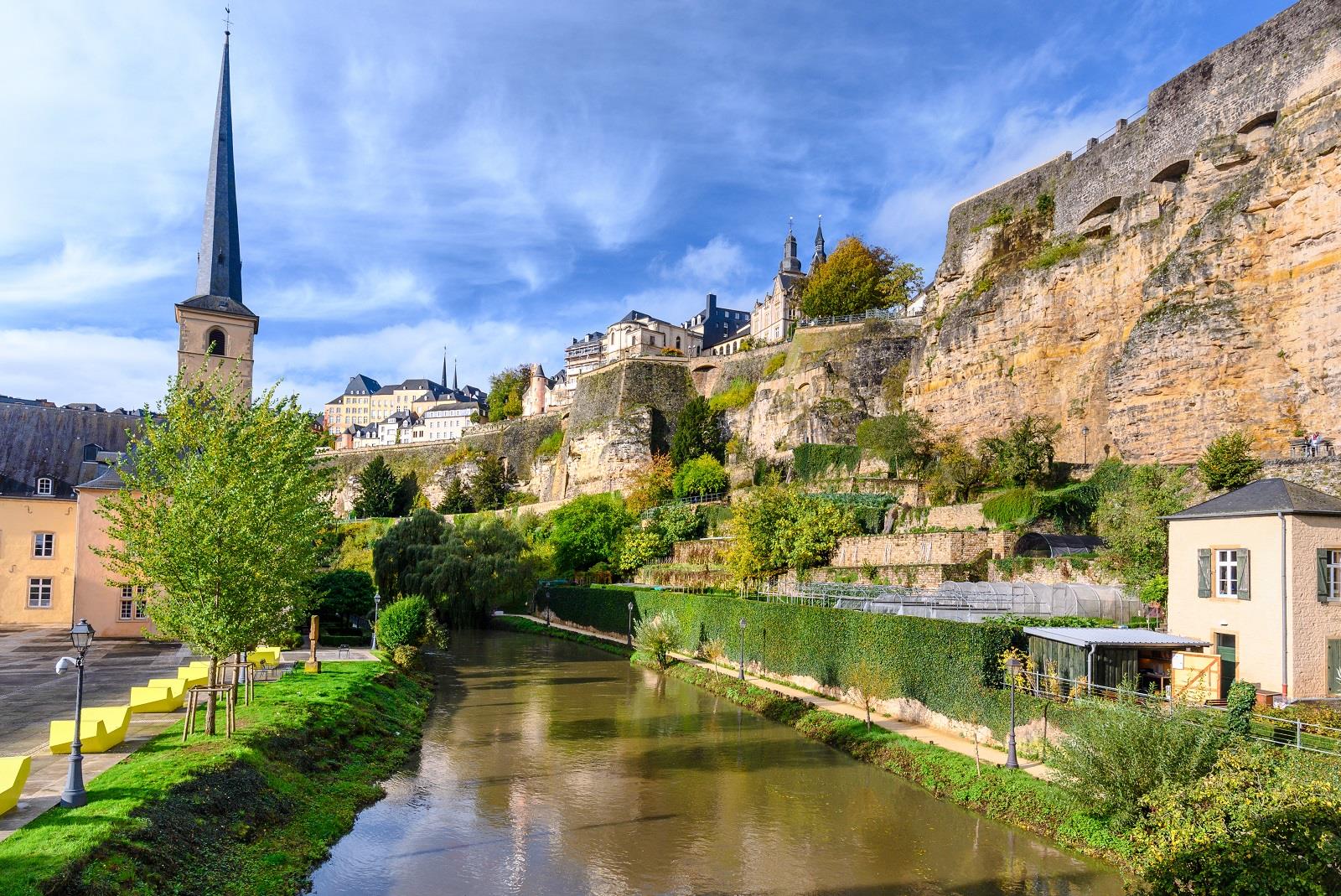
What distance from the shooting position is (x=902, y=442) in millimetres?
40844

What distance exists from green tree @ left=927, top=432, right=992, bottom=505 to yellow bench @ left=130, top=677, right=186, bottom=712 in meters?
27.5

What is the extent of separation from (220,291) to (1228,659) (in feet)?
134

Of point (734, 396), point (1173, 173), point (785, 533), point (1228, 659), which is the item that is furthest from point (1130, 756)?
point (734, 396)

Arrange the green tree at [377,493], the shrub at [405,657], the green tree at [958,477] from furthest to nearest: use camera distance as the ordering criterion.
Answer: the green tree at [377,493]
the green tree at [958,477]
the shrub at [405,657]

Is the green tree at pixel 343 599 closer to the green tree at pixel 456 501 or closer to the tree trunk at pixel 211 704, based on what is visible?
the tree trunk at pixel 211 704

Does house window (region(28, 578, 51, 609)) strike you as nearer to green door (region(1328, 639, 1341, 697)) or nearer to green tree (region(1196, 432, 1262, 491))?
green tree (region(1196, 432, 1262, 491))

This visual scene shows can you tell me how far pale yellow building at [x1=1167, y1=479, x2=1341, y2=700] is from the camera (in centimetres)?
1545

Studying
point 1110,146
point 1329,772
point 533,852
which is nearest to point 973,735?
point 1329,772

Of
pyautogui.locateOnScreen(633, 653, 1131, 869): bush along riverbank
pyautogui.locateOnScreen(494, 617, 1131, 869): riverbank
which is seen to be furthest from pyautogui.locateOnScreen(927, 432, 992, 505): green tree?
pyautogui.locateOnScreen(633, 653, 1131, 869): bush along riverbank

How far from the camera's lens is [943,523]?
32906mm

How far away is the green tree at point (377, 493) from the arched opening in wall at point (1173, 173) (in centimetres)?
5763

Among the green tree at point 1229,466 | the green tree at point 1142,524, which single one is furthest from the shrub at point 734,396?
the green tree at point 1229,466

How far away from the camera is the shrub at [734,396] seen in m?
60.5

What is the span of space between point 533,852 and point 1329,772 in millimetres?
10436
